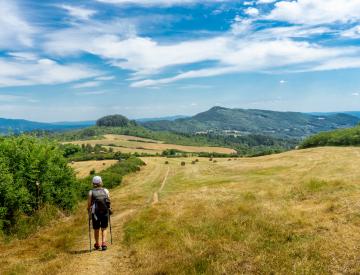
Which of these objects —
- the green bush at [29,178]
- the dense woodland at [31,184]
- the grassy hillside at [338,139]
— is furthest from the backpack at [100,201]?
the grassy hillside at [338,139]

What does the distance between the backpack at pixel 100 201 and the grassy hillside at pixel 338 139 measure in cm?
8483

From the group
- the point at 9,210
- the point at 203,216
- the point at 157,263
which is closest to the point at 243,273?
the point at 157,263

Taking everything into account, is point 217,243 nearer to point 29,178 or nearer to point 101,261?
point 101,261

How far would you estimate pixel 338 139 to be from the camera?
101 meters

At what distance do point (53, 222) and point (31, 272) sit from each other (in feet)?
54.9

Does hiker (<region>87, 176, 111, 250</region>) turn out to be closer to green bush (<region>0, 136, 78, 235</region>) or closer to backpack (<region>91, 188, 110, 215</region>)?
backpack (<region>91, 188, 110, 215</region>)

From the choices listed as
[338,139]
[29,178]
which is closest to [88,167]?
[338,139]

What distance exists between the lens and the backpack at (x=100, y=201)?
1719 cm

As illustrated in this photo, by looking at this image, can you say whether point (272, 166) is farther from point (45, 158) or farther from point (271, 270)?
point (271, 270)

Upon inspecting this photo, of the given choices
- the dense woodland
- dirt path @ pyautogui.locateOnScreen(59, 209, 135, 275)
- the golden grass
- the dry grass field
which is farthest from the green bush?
the golden grass

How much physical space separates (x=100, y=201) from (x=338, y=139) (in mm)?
95167

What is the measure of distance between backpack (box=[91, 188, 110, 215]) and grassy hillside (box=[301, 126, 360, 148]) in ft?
278

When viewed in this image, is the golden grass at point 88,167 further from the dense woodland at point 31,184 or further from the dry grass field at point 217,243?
the dry grass field at point 217,243

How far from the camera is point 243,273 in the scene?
11281 millimetres
